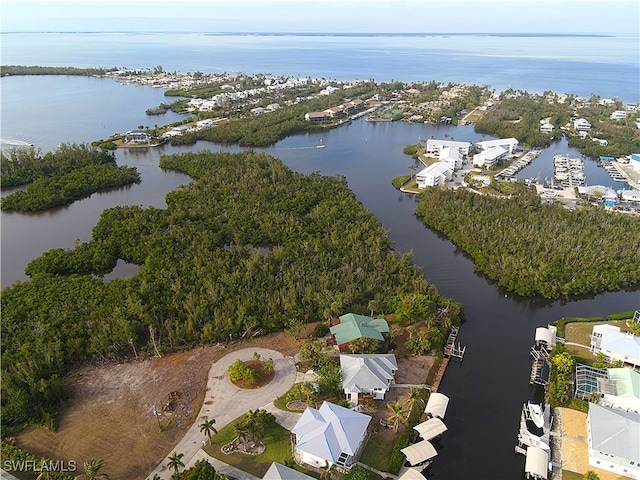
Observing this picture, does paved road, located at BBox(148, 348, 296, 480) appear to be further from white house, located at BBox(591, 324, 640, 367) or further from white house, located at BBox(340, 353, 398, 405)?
white house, located at BBox(591, 324, 640, 367)

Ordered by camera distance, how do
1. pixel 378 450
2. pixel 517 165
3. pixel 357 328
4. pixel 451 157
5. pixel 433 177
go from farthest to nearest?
pixel 517 165 < pixel 451 157 < pixel 433 177 < pixel 357 328 < pixel 378 450

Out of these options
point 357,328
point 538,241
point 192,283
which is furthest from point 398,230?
point 192,283

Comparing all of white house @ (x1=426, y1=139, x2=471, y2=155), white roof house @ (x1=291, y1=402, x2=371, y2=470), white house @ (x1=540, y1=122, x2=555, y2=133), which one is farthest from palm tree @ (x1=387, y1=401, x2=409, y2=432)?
white house @ (x1=540, y1=122, x2=555, y2=133)

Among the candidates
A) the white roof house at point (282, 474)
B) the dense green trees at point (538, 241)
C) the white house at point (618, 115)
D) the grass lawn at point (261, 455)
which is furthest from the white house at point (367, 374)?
the white house at point (618, 115)

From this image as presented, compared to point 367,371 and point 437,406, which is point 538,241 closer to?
point 437,406

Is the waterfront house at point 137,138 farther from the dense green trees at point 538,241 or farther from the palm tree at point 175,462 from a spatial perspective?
the palm tree at point 175,462
